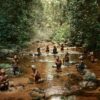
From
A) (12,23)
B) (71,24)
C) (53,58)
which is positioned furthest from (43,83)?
(71,24)

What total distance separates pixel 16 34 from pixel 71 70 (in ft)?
37.4

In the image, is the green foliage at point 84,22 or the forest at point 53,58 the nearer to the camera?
the forest at point 53,58

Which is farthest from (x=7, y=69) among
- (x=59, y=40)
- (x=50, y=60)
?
(x=59, y=40)

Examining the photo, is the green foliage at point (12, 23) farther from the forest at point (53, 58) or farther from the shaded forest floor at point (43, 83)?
the shaded forest floor at point (43, 83)

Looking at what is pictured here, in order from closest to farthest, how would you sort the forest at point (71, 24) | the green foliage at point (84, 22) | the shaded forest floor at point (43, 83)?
1. the shaded forest floor at point (43, 83)
2. the green foliage at point (84, 22)
3. the forest at point (71, 24)

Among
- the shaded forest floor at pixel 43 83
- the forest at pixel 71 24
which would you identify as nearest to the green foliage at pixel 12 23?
the forest at pixel 71 24

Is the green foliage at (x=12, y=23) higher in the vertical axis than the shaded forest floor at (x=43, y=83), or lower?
higher

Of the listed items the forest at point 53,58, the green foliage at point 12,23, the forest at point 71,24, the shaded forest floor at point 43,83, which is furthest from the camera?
the green foliage at point 12,23

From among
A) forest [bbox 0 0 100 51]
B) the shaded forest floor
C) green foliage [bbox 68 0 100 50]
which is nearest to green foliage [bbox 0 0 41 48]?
forest [bbox 0 0 100 51]

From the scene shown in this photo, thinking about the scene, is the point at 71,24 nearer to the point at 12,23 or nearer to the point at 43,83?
the point at 12,23

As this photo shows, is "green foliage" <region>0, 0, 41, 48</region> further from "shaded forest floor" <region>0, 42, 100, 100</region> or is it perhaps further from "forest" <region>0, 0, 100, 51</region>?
"shaded forest floor" <region>0, 42, 100, 100</region>

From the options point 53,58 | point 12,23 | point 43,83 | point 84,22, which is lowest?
point 43,83

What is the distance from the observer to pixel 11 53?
26.6 m

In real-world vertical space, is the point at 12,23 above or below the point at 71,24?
above
